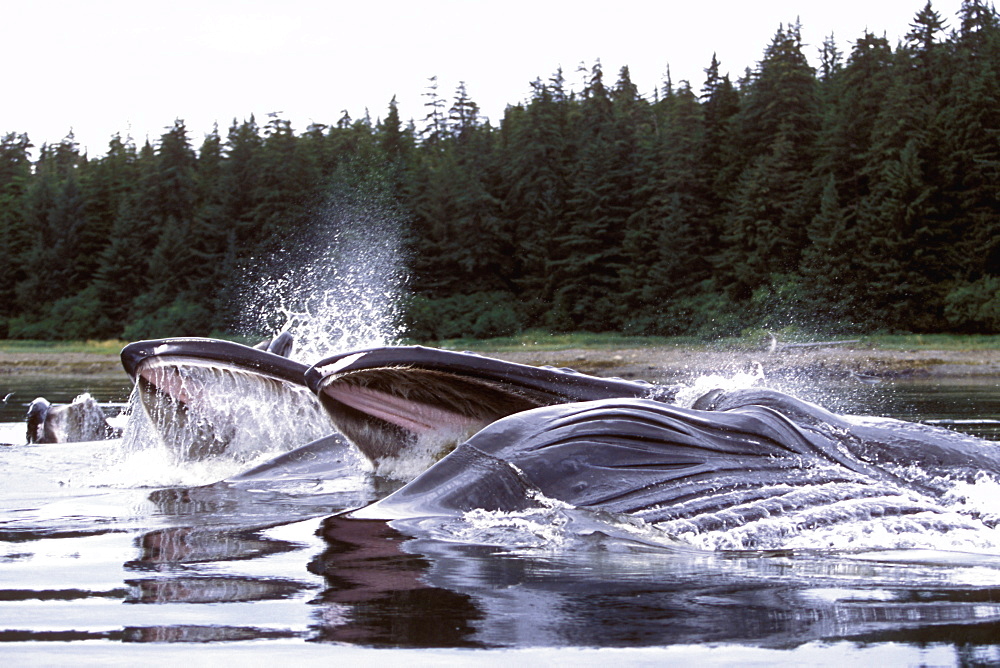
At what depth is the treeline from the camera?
1784 inches

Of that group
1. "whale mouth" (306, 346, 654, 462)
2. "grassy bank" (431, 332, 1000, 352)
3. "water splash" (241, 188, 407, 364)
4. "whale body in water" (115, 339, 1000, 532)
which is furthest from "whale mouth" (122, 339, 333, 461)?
"water splash" (241, 188, 407, 364)

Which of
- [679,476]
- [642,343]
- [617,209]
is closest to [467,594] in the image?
[679,476]

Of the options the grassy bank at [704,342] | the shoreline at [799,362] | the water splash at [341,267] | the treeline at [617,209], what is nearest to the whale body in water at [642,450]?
the shoreline at [799,362]

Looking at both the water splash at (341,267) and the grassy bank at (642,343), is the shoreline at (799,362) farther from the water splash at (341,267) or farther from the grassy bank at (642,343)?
the water splash at (341,267)

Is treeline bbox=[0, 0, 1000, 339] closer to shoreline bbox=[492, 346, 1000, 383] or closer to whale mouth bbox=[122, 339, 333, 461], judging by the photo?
shoreline bbox=[492, 346, 1000, 383]

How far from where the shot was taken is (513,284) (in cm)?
5847

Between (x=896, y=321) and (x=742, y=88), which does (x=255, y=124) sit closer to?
(x=742, y=88)

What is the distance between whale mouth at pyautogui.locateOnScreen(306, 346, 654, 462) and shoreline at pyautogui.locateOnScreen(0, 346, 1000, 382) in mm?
17291

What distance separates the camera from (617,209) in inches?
2205

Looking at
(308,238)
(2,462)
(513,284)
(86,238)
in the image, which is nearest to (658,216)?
(513,284)

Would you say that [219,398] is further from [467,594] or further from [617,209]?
[617,209]

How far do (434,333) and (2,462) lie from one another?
45.8 metres

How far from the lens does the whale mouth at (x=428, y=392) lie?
496 centimetres

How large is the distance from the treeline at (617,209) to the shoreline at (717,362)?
8.07 meters
